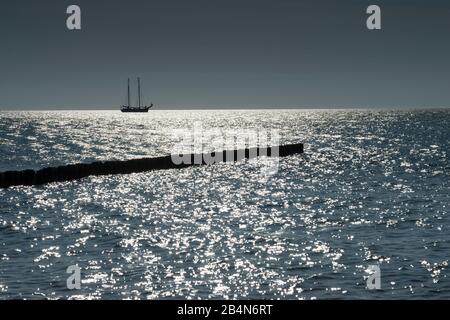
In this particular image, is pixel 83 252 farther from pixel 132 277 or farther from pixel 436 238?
pixel 436 238

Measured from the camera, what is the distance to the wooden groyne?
58000 millimetres

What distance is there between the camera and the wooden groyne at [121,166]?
2283 inches

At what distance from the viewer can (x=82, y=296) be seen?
68.0ft

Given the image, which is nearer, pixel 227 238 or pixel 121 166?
pixel 227 238

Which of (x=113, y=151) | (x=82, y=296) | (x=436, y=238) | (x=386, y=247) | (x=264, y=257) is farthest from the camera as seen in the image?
(x=113, y=151)

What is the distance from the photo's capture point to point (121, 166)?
222 feet

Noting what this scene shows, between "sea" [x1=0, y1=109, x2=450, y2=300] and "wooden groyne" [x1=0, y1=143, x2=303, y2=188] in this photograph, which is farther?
"wooden groyne" [x1=0, y1=143, x2=303, y2=188]

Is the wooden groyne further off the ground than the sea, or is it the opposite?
the wooden groyne

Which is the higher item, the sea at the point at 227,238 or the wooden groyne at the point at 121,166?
the wooden groyne at the point at 121,166

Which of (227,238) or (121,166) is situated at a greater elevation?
(121,166)

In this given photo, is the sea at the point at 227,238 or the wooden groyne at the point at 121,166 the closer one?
the sea at the point at 227,238

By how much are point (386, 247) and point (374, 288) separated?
300 inches
